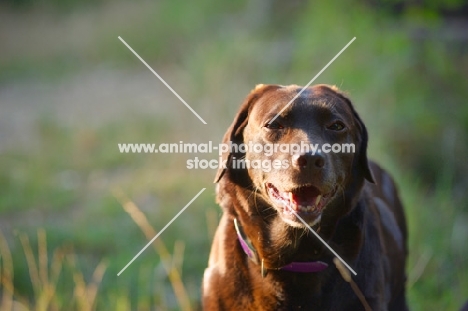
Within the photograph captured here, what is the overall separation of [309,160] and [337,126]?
16.4 inches

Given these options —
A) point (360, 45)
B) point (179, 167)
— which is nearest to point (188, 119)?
point (179, 167)

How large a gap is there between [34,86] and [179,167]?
183 inches

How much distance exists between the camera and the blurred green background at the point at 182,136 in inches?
276

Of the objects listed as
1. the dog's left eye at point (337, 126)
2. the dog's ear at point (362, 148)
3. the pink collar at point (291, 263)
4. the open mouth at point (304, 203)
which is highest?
the dog's left eye at point (337, 126)

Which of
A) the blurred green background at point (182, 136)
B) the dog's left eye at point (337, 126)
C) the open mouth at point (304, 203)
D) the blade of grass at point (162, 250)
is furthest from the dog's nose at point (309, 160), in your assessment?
the blurred green background at point (182, 136)

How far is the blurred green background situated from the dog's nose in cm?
144

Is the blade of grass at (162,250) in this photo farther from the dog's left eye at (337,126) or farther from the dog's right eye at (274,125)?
the dog's left eye at (337,126)

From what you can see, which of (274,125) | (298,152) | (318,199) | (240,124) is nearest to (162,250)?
(240,124)

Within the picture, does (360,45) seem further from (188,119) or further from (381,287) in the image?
(381,287)

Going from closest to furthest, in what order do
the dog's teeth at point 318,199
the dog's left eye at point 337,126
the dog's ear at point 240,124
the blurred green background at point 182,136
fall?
the dog's teeth at point 318,199
the dog's left eye at point 337,126
the dog's ear at point 240,124
the blurred green background at point 182,136

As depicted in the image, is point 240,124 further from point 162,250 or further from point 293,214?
point 162,250

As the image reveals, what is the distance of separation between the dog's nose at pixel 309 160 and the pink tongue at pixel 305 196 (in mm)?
198

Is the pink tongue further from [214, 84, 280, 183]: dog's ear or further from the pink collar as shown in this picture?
[214, 84, 280, 183]: dog's ear

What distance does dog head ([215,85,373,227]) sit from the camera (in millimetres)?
3891
